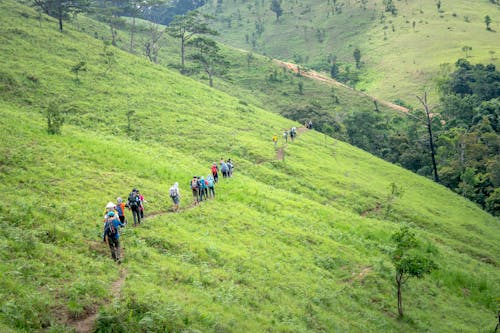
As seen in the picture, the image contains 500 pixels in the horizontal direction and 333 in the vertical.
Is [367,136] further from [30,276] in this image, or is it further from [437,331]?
[30,276]

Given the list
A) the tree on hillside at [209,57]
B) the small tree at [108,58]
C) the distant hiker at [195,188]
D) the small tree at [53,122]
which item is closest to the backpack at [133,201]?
the distant hiker at [195,188]

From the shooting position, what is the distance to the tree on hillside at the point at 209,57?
3292 inches

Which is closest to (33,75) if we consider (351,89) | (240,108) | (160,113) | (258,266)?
(160,113)

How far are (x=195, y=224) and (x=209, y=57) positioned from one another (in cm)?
6634

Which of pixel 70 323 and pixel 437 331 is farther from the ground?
pixel 70 323

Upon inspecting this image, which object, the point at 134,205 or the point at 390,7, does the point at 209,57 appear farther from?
the point at 390,7

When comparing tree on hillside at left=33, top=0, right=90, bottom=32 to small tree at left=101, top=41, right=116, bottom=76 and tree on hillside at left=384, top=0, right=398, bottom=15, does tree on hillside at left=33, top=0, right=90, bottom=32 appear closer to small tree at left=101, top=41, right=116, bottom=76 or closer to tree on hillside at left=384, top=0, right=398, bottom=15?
small tree at left=101, top=41, right=116, bottom=76

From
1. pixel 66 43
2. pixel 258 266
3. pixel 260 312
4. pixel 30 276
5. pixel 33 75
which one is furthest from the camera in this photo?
pixel 66 43

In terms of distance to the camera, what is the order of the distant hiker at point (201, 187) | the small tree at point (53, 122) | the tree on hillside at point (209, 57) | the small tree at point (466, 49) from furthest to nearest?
the small tree at point (466, 49) < the tree on hillside at point (209, 57) < the small tree at point (53, 122) < the distant hiker at point (201, 187)

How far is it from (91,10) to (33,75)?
3645cm

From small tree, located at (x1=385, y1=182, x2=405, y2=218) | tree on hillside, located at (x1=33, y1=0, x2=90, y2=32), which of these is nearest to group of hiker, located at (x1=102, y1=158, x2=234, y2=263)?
small tree, located at (x1=385, y1=182, x2=405, y2=218)

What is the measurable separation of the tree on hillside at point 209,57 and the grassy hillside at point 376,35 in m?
48.1

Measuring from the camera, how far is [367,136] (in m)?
82.6

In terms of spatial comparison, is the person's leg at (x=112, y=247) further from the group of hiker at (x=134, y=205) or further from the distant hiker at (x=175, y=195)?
the distant hiker at (x=175, y=195)
